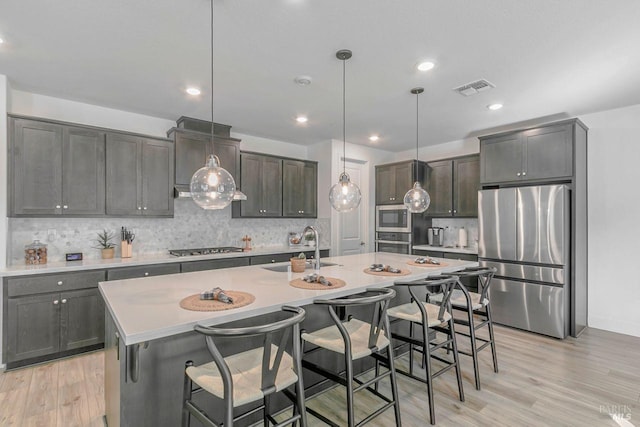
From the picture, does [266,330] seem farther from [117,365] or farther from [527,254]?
[527,254]

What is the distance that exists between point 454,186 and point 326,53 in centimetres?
359

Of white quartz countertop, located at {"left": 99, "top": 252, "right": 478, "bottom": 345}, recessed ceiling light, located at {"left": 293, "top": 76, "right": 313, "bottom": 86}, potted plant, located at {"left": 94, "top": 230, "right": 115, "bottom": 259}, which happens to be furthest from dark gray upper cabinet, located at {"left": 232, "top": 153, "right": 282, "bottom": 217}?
white quartz countertop, located at {"left": 99, "top": 252, "right": 478, "bottom": 345}

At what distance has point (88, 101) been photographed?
3.76 meters

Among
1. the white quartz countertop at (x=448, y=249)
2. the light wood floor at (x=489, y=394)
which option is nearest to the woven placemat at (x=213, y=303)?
the light wood floor at (x=489, y=394)

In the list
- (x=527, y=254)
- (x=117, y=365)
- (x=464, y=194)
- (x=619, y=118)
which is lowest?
(x=117, y=365)

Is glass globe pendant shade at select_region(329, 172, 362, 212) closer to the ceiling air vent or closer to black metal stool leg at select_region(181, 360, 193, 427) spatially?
the ceiling air vent

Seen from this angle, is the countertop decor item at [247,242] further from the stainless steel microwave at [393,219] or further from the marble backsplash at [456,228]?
the marble backsplash at [456,228]

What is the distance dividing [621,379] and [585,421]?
101 centimetres

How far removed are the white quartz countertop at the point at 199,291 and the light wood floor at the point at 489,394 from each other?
92cm

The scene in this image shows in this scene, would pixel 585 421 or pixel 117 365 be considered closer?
pixel 117 365

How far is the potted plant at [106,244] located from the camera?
376 cm

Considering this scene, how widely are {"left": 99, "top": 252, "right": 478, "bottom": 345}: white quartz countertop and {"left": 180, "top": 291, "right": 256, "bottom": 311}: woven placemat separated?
1.4 inches

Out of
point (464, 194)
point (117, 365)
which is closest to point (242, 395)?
point (117, 365)

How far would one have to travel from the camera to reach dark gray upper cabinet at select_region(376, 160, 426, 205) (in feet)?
18.4
